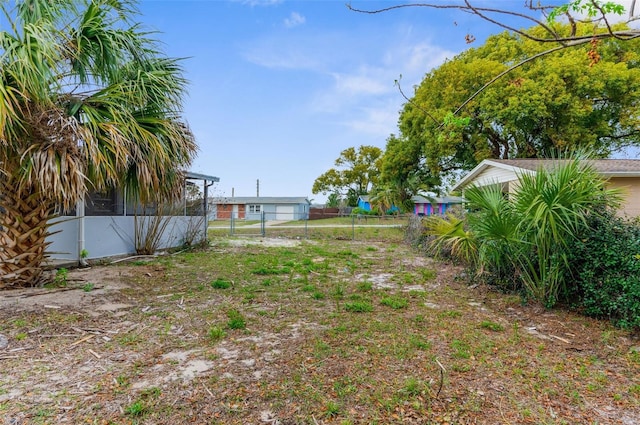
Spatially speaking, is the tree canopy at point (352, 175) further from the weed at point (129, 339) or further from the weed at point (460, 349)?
the weed at point (129, 339)

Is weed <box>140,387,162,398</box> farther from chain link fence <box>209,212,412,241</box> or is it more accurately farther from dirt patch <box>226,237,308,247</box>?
chain link fence <box>209,212,412,241</box>

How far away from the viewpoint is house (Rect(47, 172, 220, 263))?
6.72 meters

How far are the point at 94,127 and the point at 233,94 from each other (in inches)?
314

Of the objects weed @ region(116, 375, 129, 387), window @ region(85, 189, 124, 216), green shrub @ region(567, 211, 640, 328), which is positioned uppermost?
window @ region(85, 189, 124, 216)

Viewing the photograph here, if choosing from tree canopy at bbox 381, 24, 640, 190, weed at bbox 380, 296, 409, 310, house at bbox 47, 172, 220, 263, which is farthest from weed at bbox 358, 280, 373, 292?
tree canopy at bbox 381, 24, 640, 190

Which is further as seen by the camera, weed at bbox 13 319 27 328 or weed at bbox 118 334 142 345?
weed at bbox 13 319 27 328

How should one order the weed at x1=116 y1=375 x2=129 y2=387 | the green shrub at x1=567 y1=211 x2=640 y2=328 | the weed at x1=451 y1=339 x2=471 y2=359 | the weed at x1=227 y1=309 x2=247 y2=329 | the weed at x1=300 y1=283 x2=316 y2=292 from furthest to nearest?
the weed at x1=300 y1=283 x2=316 y2=292 < the weed at x1=227 y1=309 x2=247 y2=329 < the green shrub at x1=567 y1=211 x2=640 y2=328 < the weed at x1=451 y1=339 x2=471 y2=359 < the weed at x1=116 y1=375 x2=129 y2=387

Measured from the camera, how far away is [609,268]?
3.77 metres

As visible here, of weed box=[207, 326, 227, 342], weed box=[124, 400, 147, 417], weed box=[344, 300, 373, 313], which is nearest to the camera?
weed box=[124, 400, 147, 417]

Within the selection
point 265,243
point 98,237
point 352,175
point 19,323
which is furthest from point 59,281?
point 352,175

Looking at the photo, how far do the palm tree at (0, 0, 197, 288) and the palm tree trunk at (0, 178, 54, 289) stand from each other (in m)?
0.01

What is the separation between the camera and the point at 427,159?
18.3 metres

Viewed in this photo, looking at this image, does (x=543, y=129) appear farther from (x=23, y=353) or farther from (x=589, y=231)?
(x=23, y=353)

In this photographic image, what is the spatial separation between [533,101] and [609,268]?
13.0 m
